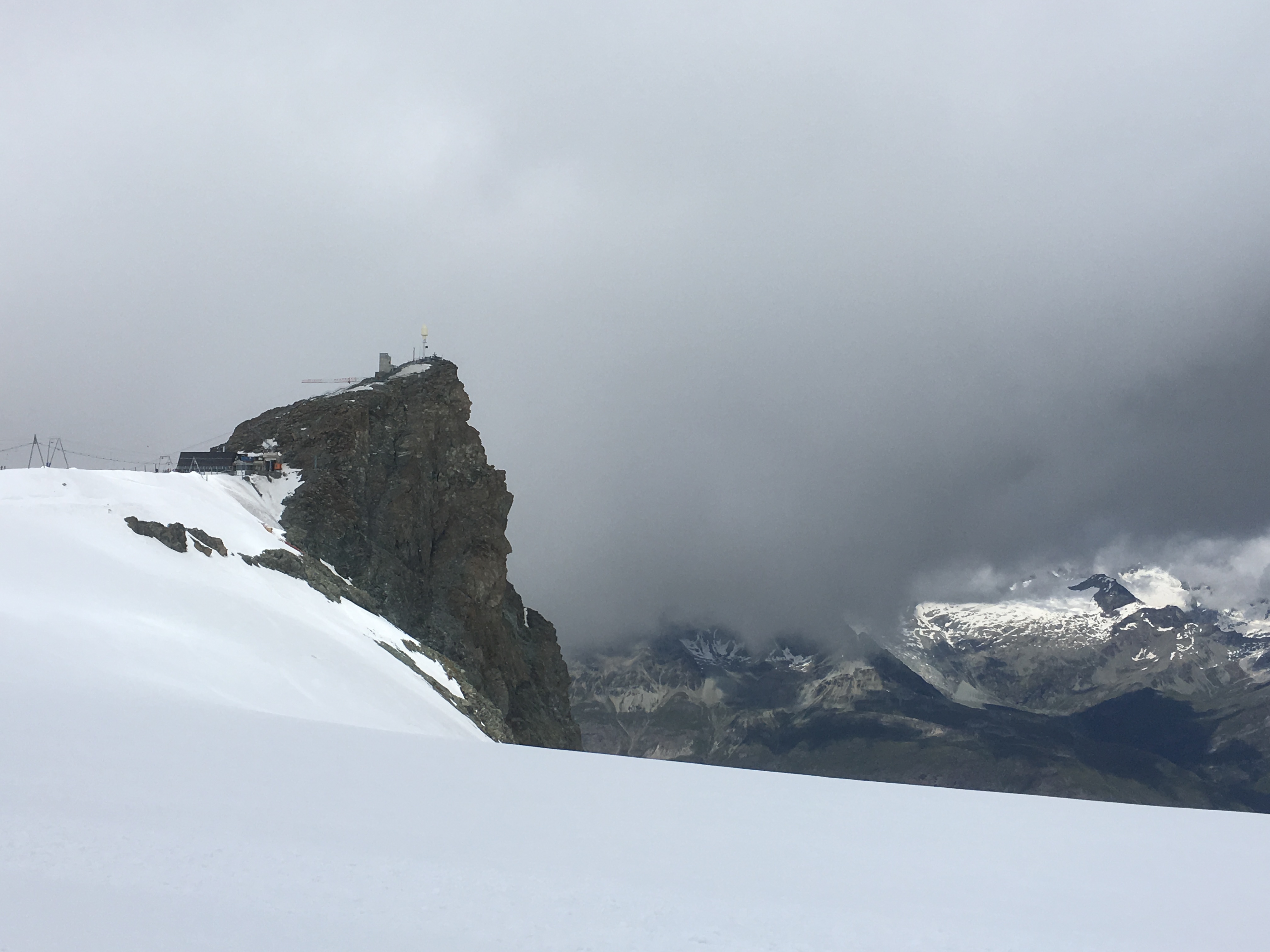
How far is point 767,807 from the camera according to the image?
22031mm

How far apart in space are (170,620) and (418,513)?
192 feet

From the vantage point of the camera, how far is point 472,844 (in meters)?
15.4

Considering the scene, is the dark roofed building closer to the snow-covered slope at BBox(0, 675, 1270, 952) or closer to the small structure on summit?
the small structure on summit

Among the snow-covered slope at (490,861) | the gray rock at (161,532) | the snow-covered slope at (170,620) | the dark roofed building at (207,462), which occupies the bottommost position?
the snow-covered slope at (490,861)

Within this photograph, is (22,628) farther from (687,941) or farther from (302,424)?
(302,424)

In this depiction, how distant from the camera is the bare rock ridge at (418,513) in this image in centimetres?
8244

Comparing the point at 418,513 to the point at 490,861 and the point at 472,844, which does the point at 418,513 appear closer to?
the point at 472,844

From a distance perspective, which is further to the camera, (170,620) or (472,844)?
(170,620)

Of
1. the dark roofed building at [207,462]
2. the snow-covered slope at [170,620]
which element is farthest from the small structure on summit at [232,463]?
the snow-covered slope at [170,620]

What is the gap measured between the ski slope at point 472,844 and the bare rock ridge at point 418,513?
51.4m

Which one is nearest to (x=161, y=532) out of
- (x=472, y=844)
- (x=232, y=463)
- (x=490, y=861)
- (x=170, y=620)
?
(x=170, y=620)

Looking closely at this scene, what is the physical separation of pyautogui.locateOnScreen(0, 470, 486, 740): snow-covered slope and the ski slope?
28 cm

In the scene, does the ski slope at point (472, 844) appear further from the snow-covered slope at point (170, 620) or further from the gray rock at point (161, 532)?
the gray rock at point (161, 532)

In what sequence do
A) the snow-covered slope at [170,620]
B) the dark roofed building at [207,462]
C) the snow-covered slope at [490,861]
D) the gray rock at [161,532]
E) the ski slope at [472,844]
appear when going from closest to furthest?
the snow-covered slope at [490,861]
the ski slope at [472,844]
the snow-covered slope at [170,620]
the gray rock at [161,532]
the dark roofed building at [207,462]
